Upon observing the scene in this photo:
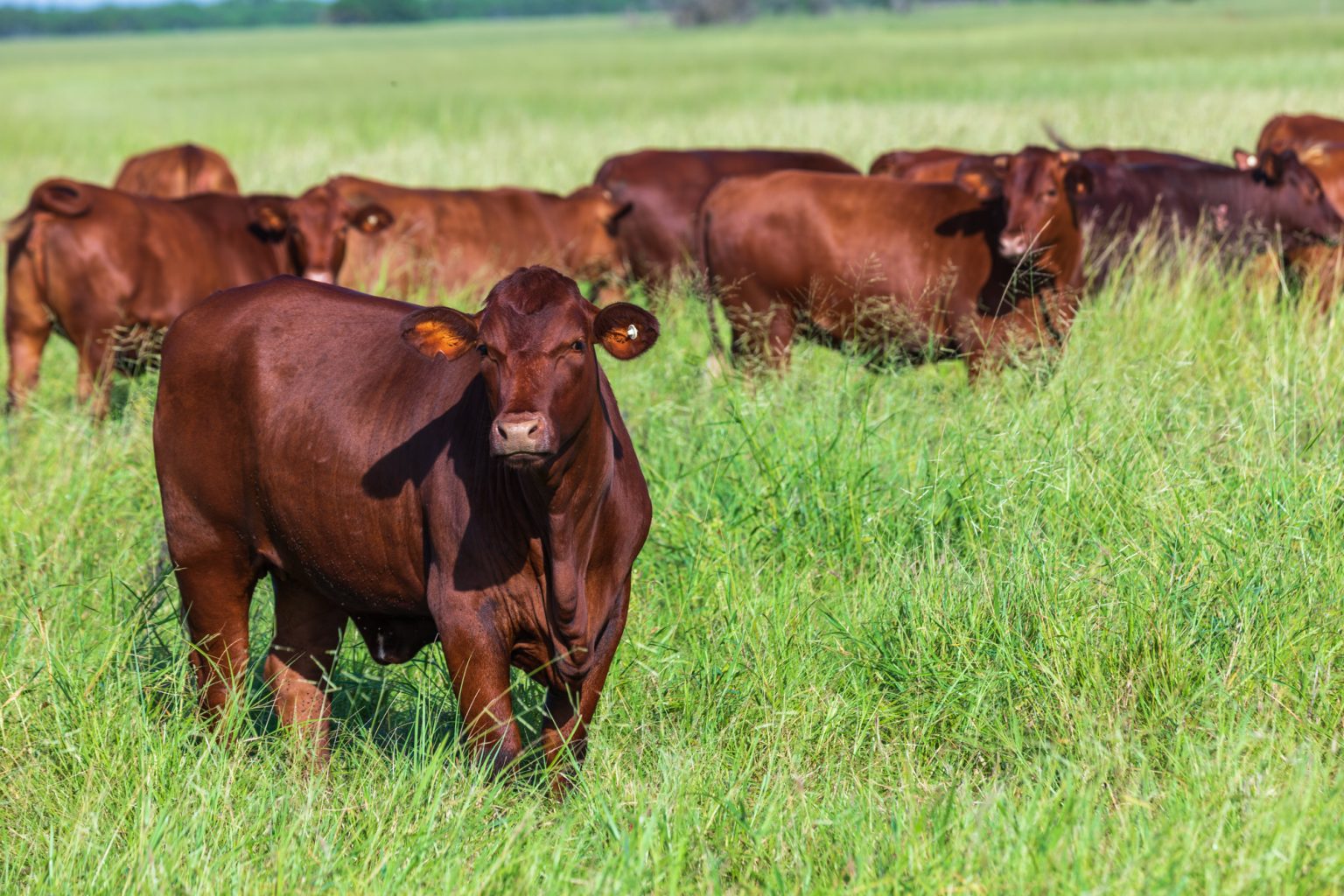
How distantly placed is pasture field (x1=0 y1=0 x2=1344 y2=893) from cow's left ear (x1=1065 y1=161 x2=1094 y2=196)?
557mm

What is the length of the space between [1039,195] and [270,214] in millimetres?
4449

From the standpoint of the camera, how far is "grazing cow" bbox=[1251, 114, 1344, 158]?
38.1 feet

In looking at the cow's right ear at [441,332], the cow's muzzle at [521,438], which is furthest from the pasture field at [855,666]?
the cow's right ear at [441,332]

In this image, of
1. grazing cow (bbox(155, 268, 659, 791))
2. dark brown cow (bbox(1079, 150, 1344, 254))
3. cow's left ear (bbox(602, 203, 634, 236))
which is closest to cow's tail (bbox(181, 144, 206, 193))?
cow's left ear (bbox(602, 203, 634, 236))

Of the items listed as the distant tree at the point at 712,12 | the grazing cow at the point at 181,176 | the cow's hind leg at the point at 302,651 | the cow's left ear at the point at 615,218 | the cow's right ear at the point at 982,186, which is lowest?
the cow's hind leg at the point at 302,651

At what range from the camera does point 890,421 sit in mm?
5750

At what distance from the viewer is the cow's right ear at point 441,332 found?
3.43 meters

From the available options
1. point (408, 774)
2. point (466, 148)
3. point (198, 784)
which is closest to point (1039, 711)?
point (408, 774)

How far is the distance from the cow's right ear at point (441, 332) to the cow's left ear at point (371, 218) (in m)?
5.74

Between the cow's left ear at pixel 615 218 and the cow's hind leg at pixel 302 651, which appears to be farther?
Answer: the cow's left ear at pixel 615 218

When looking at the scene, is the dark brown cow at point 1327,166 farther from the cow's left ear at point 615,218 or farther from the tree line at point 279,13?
the tree line at point 279,13

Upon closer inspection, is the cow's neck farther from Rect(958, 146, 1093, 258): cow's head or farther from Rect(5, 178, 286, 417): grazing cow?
Rect(5, 178, 286, 417): grazing cow

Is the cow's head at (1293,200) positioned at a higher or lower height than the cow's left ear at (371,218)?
higher

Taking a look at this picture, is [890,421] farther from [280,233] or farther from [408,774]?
[280,233]
